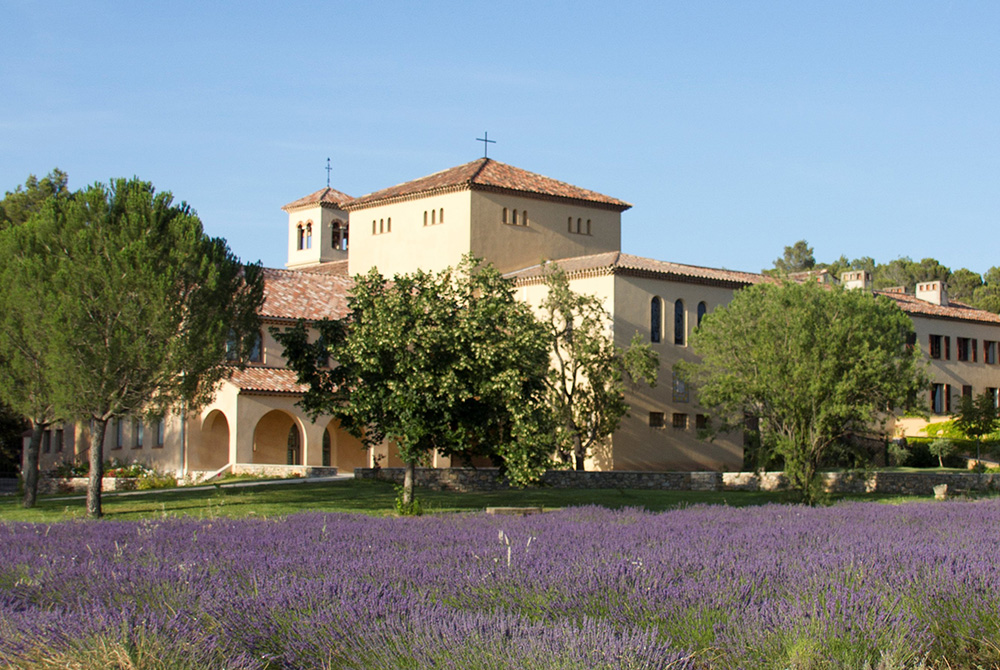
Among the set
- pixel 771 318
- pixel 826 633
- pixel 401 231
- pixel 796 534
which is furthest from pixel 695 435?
pixel 826 633

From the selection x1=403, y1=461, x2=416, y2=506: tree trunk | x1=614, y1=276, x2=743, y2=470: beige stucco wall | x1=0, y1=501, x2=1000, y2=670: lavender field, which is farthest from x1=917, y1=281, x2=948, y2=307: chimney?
x1=0, y1=501, x2=1000, y2=670: lavender field

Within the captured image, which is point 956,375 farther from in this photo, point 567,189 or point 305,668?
point 305,668

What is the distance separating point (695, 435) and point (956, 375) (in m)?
20.3

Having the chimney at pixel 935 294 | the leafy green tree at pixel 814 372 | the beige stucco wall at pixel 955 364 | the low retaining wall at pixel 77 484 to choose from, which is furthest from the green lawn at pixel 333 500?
the chimney at pixel 935 294

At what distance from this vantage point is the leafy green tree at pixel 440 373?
81.7 ft

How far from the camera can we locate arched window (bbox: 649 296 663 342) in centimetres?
4100

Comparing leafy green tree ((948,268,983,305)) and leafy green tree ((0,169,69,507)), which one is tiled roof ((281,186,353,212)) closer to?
leafy green tree ((0,169,69,507))

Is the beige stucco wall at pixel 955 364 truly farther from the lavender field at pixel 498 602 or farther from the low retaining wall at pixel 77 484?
the lavender field at pixel 498 602

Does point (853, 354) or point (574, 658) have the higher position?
point (853, 354)

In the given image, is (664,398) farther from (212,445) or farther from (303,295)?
(212,445)

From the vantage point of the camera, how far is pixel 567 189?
47312 millimetres

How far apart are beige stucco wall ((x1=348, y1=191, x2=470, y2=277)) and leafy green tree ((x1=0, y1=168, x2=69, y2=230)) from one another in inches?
504

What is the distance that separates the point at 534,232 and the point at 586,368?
9332 millimetres

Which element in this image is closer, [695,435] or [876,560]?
[876,560]
